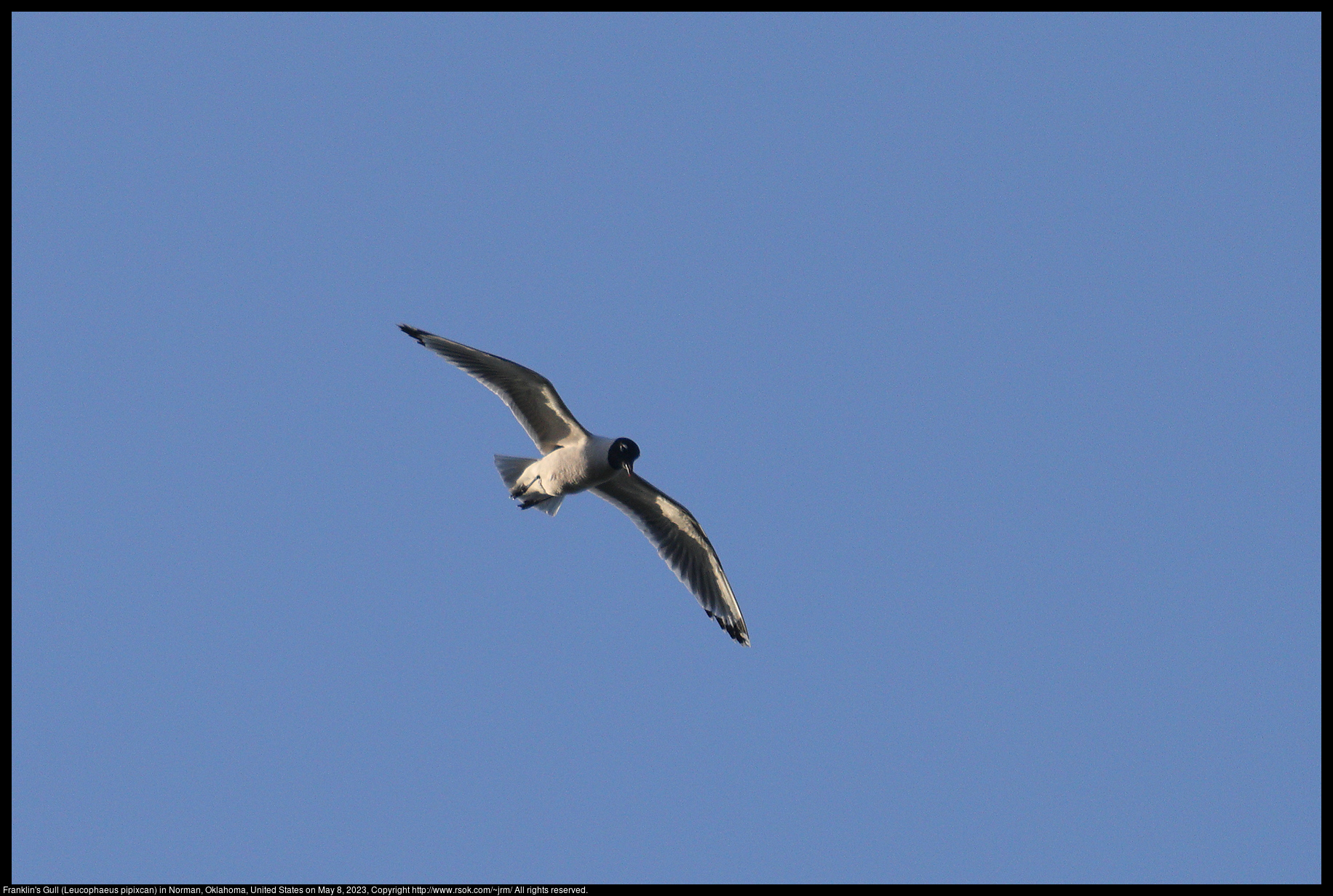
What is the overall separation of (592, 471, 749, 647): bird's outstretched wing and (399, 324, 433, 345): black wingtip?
214 cm

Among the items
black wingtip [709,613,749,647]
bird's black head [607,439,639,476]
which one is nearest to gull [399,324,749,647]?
bird's black head [607,439,639,476]

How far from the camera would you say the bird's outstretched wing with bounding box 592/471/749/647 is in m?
12.3

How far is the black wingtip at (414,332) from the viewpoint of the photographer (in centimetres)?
1123

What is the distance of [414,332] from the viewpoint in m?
11.2

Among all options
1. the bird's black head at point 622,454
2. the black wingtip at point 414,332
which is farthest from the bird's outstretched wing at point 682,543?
the black wingtip at point 414,332

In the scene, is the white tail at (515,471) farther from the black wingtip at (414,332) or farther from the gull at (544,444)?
the black wingtip at (414,332)

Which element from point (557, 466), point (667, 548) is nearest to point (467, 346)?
point (557, 466)

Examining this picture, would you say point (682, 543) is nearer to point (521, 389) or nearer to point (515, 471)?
point (515, 471)

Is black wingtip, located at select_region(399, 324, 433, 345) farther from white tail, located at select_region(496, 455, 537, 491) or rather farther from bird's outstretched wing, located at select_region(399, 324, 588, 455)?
white tail, located at select_region(496, 455, 537, 491)

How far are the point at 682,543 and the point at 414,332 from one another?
322 centimetres

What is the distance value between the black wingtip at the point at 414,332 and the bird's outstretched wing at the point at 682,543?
→ 7.02ft

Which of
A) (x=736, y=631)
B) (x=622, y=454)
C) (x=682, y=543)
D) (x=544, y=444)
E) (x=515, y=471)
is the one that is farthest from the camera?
(x=736, y=631)

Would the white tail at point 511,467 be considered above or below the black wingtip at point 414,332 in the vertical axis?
below

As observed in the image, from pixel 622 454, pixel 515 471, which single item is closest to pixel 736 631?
pixel 622 454
